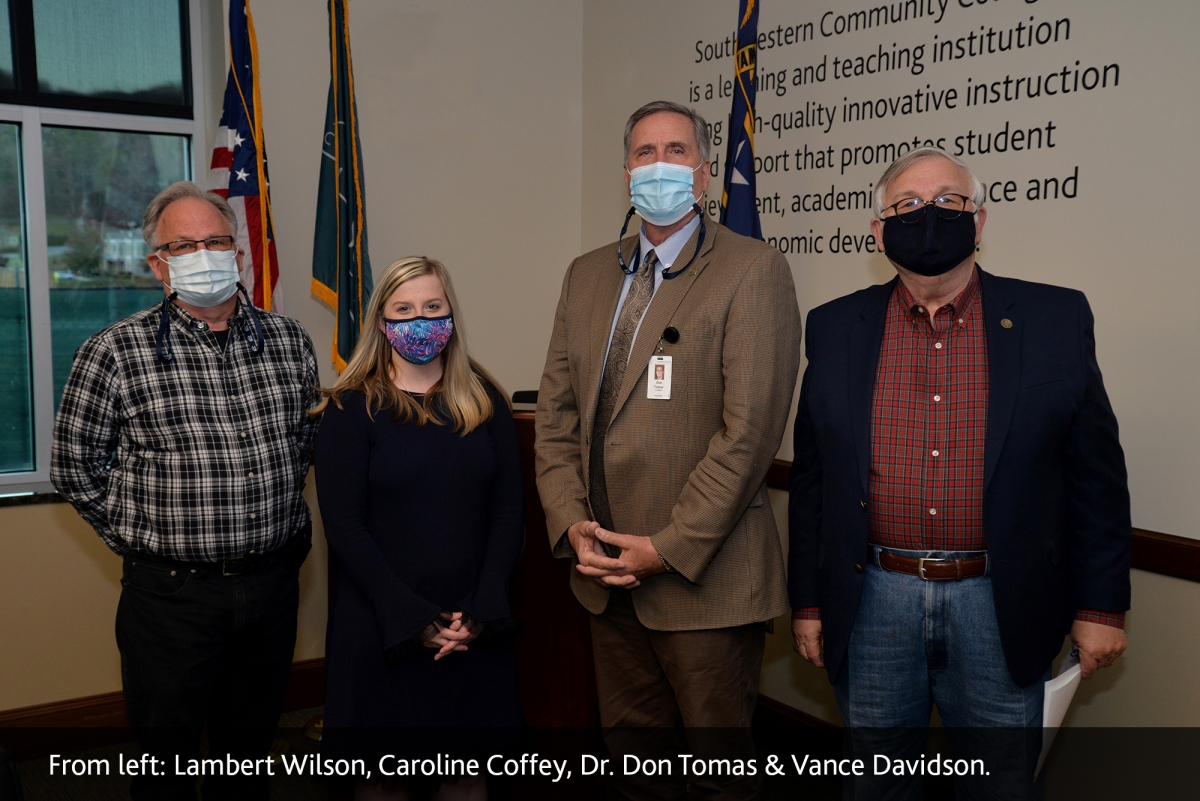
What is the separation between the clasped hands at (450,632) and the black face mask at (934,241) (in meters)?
1.25

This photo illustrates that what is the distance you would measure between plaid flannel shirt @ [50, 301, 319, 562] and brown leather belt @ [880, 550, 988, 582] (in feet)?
4.81

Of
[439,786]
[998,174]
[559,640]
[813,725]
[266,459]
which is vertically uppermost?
[998,174]

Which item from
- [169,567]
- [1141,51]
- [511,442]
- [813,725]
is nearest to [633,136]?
[511,442]

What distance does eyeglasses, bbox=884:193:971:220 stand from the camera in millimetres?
1849

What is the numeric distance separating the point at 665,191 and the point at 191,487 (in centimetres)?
130

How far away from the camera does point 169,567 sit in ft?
7.09

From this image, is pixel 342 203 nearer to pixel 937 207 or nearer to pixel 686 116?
pixel 686 116

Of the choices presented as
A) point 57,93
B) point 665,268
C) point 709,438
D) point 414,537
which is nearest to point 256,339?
point 414,537

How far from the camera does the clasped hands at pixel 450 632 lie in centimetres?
209

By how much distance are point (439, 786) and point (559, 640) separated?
1.74ft

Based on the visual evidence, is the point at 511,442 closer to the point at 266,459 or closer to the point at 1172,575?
the point at 266,459

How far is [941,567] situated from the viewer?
1.85 meters

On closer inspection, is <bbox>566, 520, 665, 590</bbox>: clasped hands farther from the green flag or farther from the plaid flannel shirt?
the green flag

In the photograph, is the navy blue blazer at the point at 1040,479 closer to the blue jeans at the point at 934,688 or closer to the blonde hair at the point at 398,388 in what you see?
the blue jeans at the point at 934,688
